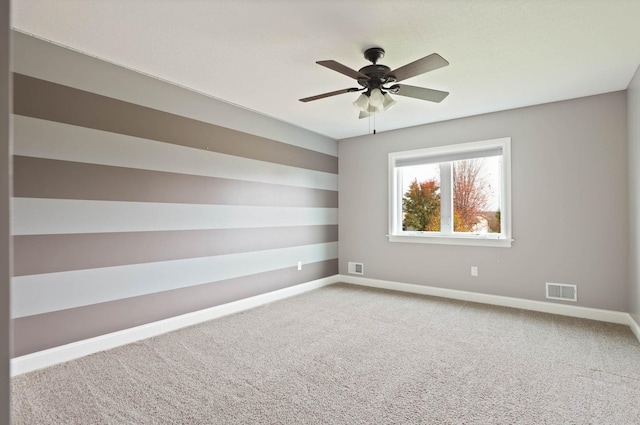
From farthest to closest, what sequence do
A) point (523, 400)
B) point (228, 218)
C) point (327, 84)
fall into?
point (228, 218)
point (327, 84)
point (523, 400)

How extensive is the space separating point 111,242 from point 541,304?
177 inches

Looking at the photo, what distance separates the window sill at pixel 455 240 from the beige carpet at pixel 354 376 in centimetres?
97

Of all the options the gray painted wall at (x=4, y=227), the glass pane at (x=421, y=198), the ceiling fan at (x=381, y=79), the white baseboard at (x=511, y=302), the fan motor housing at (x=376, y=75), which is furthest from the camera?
the glass pane at (x=421, y=198)

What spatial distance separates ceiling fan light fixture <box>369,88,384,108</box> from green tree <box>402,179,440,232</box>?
2.32 m

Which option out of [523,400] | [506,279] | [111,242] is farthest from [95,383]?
[506,279]

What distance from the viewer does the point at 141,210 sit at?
3.08 metres

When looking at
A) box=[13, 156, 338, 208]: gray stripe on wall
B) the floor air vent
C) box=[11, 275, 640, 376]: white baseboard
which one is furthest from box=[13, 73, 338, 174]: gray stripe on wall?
the floor air vent

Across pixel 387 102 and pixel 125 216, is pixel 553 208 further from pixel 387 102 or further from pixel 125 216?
pixel 125 216

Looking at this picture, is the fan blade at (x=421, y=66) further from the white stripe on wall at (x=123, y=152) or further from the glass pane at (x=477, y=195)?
the glass pane at (x=477, y=195)

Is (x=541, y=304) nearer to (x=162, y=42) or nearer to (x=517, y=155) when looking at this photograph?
(x=517, y=155)

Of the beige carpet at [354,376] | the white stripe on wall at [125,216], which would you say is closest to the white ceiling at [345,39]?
the white stripe on wall at [125,216]

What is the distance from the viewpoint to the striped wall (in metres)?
2.47

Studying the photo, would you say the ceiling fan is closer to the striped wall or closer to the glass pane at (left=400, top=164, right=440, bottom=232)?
the striped wall

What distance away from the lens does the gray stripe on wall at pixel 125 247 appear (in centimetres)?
247
